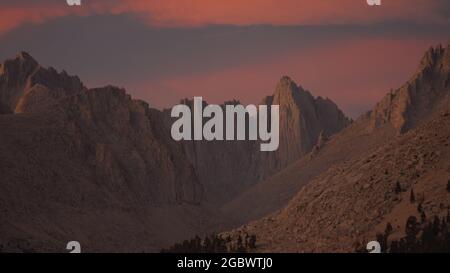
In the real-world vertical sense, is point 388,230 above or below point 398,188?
below

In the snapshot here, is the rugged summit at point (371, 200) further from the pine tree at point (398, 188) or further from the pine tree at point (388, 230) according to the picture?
the pine tree at point (388, 230)

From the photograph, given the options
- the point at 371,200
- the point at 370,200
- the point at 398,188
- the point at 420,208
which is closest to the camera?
the point at 420,208

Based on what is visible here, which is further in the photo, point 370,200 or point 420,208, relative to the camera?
point 370,200

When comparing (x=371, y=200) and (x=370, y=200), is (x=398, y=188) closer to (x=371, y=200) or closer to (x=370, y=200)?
(x=371, y=200)

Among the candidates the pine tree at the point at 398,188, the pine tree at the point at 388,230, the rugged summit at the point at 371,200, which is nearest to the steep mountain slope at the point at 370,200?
the rugged summit at the point at 371,200

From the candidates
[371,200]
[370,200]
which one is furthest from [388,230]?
[370,200]

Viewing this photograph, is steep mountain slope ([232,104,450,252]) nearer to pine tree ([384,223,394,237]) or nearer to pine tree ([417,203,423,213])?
pine tree ([417,203,423,213])

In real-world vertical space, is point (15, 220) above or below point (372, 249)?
above

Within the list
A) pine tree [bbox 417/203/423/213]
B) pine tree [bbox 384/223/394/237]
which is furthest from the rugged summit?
pine tree [bbox 384/223/394/237]
